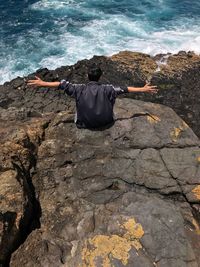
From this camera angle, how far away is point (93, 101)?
881 cm

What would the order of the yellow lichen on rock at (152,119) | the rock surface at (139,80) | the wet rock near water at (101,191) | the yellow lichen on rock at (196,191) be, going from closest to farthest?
the wet rock near water at (101,191)
the yellow lichen on rock at (196,191)
the yellow lichen on rock at (152,119)
the rock surface at (139,80)

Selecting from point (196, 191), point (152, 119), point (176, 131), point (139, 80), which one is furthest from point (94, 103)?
point (139, 80)

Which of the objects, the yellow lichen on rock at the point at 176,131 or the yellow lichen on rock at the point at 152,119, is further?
the yellow lichen on rock at the point at 152,119

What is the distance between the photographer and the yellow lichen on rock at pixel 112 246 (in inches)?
256

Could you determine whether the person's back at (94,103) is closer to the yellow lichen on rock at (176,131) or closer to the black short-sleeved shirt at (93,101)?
the black short-sleeved shirt at (93,101)

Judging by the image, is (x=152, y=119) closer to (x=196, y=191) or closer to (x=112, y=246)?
(x=196, y=191)

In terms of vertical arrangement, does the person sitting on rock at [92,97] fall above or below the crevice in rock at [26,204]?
above

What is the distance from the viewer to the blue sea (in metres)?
25.1

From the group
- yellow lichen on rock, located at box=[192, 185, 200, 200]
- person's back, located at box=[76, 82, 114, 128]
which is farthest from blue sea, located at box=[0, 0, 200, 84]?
yellow lichen on rock, located at box=[192, 185, 200, 200]

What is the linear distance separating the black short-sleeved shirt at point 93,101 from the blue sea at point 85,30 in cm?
1442

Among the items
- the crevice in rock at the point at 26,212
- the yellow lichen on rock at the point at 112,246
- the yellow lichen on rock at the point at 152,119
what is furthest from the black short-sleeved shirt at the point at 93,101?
the yellow lichen on rock at the point at 112,246

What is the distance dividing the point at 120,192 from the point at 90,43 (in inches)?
785

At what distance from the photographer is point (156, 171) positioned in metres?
8.28

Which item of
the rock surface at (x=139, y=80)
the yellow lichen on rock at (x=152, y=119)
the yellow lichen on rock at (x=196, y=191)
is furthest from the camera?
the rock surface at (x=139, y=80)
